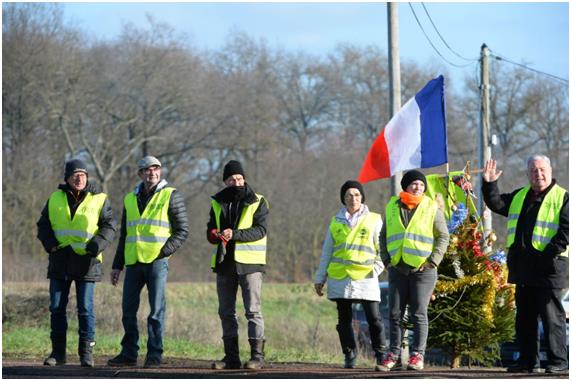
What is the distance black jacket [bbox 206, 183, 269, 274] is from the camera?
1188 cm

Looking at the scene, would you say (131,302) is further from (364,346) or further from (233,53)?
(233,53)

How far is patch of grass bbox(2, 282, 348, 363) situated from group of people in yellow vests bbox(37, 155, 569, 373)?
3028 millimetres

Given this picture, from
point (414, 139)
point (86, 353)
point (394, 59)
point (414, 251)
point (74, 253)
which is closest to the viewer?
point (414, 251)

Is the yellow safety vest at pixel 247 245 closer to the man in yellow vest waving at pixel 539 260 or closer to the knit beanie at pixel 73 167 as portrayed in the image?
the knit beanie at pixel 73 167

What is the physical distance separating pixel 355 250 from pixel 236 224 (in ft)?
4.27

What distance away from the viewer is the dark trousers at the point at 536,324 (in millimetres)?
11195

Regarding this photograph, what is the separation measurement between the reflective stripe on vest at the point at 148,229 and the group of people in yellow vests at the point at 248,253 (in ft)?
0.03

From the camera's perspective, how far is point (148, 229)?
12094mm

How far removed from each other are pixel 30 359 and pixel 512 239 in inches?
250

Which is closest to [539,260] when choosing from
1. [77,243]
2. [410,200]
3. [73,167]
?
[410,200]

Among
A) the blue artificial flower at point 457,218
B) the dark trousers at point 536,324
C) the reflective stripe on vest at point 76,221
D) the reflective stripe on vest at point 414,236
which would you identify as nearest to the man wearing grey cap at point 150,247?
the reflective stripe on vest at point 76,221

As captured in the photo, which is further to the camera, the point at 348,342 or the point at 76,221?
the point at 348,342

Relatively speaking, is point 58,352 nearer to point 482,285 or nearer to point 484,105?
point 482,285

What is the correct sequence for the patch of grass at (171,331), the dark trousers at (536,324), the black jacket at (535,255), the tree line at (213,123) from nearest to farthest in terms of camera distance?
the black jacket at (535,255), the dark trousers at (536,324), the patch of grass at (171,331), the tree line at (213,123)
